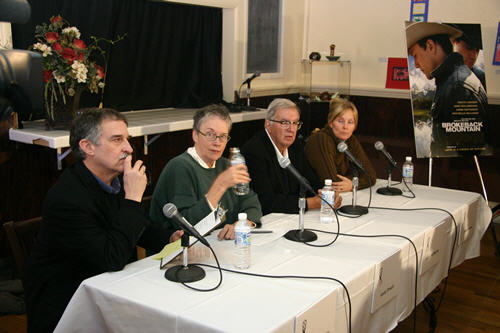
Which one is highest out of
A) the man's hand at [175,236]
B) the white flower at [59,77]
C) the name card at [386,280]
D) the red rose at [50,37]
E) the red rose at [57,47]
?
the red rose at [50,37]

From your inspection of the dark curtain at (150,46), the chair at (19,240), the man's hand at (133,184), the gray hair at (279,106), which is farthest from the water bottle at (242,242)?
the dark curtain at (150,46)

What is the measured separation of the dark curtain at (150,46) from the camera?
12.6 feet

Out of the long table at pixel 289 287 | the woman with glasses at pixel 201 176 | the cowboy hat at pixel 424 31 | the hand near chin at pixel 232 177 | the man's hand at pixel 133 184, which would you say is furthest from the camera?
the cowboy hat at pixel 424 31

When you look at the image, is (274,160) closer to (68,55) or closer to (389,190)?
(389,190)

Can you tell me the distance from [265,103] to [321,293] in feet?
13.2

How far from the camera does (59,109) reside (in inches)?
134

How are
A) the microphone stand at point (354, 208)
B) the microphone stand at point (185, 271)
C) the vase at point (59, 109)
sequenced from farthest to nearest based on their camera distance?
the vase at point (59, 109)
the microphone stand at point (354, 208)
the microphone stand at point (185, 271)

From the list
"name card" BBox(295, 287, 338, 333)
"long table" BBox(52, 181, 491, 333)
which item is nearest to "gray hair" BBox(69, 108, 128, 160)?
"long table" BBox(52, 181, 491, 333)

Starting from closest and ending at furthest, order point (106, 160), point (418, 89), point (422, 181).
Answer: point (106, 160), point (418, 89), point (422, 181)

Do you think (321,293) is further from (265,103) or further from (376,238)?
(265,103)

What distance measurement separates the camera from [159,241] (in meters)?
2.24

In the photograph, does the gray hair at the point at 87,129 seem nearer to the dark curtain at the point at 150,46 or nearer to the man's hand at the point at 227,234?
the man's hand at the point at 227,234

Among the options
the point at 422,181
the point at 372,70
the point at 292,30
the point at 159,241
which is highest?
the point at 292,30

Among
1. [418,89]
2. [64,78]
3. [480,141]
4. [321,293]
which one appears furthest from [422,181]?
[321,293]
